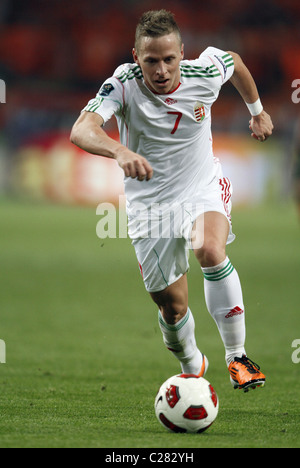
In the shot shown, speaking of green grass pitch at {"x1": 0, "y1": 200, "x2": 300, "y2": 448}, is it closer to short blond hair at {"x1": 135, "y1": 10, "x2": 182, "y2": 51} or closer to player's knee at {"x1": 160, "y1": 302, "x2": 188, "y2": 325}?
player's knee at {"x1": 160, "y1": 302, "x2": 188, "y2": 325}

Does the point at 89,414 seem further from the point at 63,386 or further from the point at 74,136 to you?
the point at 74,136

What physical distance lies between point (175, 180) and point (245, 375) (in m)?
1.26

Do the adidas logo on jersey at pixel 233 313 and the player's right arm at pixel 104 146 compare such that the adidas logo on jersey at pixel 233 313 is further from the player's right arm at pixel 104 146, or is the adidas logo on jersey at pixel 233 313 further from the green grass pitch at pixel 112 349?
the player's right arm at pixel 104 146

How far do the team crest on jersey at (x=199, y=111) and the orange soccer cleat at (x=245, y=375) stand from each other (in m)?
1.49

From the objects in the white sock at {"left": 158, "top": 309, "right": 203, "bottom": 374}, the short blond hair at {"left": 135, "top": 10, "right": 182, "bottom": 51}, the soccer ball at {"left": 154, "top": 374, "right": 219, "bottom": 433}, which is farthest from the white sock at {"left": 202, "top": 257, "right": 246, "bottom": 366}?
the short blond hair at {"left": 135, "top": 10, "right": 182, "bottom": 51}

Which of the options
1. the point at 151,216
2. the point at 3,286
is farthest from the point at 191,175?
the point at 3,286

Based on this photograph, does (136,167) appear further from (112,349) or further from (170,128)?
(112,349)

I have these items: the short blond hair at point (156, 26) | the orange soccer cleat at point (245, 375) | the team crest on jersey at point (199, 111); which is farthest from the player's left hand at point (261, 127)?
the orange soccer cleat at point (245, 375)

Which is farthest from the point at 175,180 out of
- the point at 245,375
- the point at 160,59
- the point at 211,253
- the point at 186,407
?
the point at 186,407

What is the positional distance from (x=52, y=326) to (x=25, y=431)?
4062 mm

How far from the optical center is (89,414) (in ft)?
14.8

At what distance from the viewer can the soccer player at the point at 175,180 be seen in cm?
468

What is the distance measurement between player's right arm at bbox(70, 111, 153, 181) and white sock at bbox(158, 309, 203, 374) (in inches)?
53.1

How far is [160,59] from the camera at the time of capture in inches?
184
